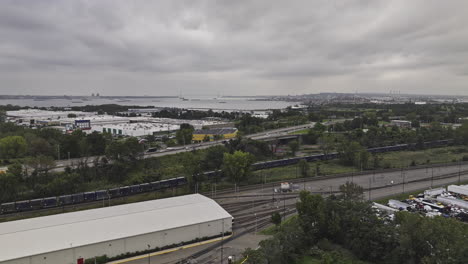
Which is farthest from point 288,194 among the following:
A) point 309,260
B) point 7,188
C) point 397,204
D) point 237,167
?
point 7,188

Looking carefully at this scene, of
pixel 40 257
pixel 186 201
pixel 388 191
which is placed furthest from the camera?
pixel 388 191

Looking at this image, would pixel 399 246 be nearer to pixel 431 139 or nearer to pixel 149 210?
pixel 149 210

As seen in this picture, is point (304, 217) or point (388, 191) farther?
point (388, 191)

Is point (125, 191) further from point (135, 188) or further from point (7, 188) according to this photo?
point (7, 188)

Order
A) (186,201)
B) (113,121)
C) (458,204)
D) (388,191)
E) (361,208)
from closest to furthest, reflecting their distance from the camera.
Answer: (361,208)
(186,201)
(458,204)
(388,191)
(113,121)

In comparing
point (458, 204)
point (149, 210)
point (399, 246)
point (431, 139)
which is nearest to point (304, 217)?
point (399, 246)
